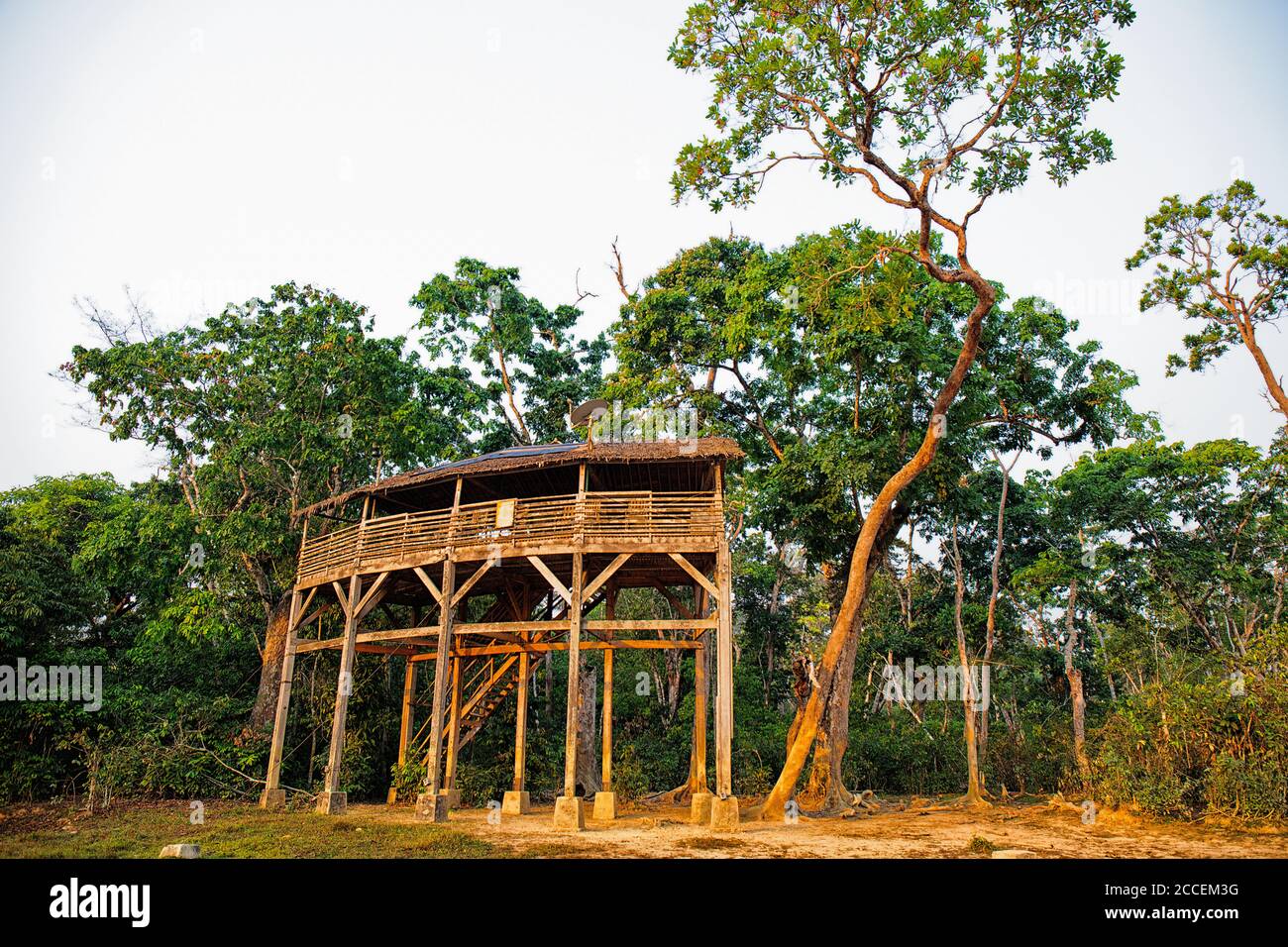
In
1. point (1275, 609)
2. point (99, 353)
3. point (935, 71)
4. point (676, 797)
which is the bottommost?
point (676, 797)

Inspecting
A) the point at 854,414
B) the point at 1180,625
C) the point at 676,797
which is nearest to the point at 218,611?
the point at 676,797

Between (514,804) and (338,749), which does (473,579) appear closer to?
(338,749)

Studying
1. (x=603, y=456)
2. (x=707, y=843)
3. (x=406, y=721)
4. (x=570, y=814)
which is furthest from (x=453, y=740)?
(x=707, y=843)

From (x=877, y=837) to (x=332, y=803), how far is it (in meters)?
9.84

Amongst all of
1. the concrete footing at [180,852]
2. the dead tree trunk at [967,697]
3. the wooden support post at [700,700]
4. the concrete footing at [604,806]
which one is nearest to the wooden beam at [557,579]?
the wooden support post at [700,700]

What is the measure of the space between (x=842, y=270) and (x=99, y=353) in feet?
60.8

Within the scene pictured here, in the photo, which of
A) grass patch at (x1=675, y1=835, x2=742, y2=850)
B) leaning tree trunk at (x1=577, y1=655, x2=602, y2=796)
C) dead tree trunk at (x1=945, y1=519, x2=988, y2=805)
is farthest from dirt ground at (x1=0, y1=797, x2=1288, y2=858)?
leaning tree trunk at (x1=577, y1=655, x2=602, y2=796)

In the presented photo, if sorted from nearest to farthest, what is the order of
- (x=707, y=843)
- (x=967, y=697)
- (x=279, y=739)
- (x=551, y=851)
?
1. (x=551, y=851)
2. (x=707, y=843)
3. (x=279, y=739)
4. (x=967, y=697)

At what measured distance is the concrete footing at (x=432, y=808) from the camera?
13.6m

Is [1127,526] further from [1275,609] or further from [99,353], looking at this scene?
[99,353]

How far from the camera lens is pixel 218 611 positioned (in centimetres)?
1950

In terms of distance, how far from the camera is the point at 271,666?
66.4 feet

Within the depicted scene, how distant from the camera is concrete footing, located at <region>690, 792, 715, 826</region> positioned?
13.4 meters

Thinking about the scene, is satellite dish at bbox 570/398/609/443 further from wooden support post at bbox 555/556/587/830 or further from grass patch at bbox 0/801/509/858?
grass patch at bbox 0/801/509/858
